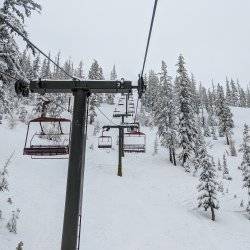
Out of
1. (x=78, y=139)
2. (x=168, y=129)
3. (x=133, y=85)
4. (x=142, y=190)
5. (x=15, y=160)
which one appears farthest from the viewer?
(x=168, y=129)

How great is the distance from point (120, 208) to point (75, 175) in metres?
16.3

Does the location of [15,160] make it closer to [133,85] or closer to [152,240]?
[152,240]

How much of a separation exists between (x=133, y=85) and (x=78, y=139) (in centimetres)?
201

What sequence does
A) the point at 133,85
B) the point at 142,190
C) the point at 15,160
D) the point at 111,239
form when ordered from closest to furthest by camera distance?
the point at 133,85 < the point at 111,239 < the point at 15,160 < the point at 142,190

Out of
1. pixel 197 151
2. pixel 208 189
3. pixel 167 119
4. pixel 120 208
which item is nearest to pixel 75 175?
pixel 120 208

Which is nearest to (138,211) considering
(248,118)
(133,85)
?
(133,85)

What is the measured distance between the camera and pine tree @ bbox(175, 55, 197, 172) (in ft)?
149

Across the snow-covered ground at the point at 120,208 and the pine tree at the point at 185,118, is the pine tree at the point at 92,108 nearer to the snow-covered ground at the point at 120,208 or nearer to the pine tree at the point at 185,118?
the pine tree at the point at 185,118

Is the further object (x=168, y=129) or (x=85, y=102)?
(x=168, y=129)

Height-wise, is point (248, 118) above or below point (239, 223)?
above

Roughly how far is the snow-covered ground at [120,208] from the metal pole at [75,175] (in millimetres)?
7196

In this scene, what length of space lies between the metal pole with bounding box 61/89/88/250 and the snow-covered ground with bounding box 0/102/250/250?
7196 mm

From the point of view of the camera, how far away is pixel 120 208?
79.3 ft

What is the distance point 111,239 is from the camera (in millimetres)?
18875
